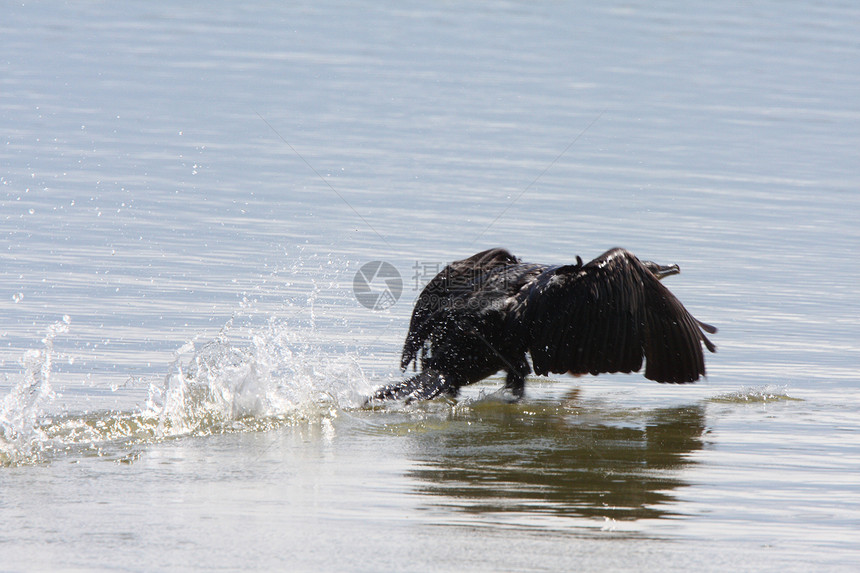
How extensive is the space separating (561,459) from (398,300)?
331 centimetres

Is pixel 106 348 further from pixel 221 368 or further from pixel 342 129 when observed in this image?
pixel 342 129

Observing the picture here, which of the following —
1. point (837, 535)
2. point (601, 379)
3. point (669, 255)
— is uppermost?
point (669, 255)

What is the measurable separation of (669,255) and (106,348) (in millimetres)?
4988

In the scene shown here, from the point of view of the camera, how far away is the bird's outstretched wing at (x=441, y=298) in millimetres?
7383

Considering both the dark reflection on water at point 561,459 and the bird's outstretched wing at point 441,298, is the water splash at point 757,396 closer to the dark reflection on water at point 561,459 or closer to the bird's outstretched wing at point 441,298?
the dark reflection on water at point 561,459

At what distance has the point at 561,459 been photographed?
235 inches

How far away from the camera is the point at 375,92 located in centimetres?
1620

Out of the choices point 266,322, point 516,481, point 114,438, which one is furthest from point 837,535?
point 266,322

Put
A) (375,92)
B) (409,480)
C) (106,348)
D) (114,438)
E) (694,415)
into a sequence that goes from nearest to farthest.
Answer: (409,480) < (114,438) < (694,415) < (106,348) < (375,92)

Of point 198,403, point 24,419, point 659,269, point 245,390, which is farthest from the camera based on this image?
point 659,269

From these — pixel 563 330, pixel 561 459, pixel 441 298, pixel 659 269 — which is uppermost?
pixel 659 269

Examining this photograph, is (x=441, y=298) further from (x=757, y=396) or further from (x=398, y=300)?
(x=757, y=396)

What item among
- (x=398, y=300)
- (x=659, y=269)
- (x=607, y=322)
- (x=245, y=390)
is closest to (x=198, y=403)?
(x=245, y=390)

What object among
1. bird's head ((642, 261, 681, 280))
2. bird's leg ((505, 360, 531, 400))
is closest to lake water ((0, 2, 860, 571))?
bird's leg ((505, 360, 531, 400))
